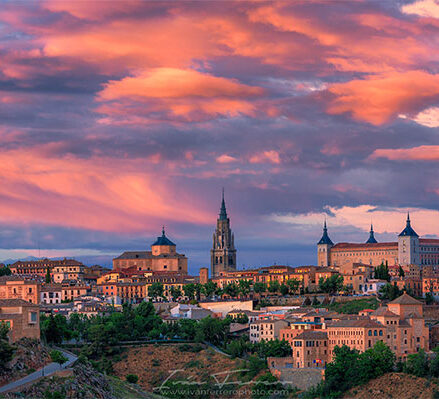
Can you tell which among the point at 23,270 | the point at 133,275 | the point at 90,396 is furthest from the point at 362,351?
the point at 23,270

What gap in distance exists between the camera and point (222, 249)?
601 feet

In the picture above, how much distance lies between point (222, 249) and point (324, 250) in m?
19.9

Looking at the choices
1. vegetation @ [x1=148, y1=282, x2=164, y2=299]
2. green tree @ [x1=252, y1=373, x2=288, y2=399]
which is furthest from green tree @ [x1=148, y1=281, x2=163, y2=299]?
green tree @ [x1=252, y1=373, x2=288, y2=399]

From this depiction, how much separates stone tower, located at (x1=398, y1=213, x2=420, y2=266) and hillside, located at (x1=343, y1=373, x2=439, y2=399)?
7342 centimetres

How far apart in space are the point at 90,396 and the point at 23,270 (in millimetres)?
103329

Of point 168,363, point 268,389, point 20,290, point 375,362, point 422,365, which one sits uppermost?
point 20,290

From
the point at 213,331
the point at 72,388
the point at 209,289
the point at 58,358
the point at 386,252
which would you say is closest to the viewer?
the point at 72,388

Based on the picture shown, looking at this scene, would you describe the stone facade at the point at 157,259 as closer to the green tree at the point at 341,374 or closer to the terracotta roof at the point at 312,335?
the terracotta roof at the point at 312,335

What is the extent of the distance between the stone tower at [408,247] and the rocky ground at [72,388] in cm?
9532

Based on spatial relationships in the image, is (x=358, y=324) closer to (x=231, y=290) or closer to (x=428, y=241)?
(x=231, y=290)

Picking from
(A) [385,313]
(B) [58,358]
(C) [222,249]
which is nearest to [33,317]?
(B) [58,358]

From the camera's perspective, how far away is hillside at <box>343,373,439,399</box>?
283ft

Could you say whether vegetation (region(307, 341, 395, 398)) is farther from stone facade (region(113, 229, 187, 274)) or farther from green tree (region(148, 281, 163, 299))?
stone facade (region(113, 229, 187, 274))

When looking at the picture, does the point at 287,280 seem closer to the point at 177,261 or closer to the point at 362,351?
the point at 177,261
